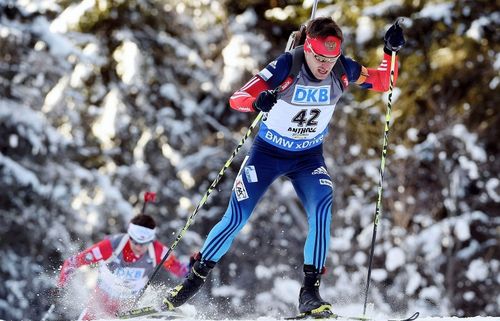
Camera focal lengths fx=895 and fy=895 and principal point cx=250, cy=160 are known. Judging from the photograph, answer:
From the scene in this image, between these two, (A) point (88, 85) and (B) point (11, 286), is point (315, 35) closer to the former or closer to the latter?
(B) point (11, 286)

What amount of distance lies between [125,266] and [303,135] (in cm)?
337

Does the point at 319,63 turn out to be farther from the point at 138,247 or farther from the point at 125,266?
the point at 125,266

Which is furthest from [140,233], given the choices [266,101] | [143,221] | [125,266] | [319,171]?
[266,101]

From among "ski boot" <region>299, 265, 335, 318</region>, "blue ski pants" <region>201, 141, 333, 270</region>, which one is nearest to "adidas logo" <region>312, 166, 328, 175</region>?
"blue ski pants" <region>201, 141, 333, 270</region>

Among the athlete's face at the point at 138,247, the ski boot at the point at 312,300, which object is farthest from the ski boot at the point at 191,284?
the athlete's face at the point at 138,247

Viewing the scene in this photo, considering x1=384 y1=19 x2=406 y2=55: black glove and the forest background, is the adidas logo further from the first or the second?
the forest background

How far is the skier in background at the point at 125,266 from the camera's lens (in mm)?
8367

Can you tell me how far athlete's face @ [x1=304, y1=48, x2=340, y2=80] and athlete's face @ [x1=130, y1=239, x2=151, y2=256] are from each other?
352 centimetres

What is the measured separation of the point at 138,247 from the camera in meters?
8.52

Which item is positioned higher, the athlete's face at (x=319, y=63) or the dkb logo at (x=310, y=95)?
the athlete's face at (x=319, y=63)

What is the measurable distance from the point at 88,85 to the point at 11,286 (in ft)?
15.8

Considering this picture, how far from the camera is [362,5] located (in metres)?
17.4

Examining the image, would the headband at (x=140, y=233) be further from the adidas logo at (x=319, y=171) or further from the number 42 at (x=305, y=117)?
the number 42 at (x=305, y=117)

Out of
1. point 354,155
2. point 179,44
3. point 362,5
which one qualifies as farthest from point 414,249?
point 179,44
